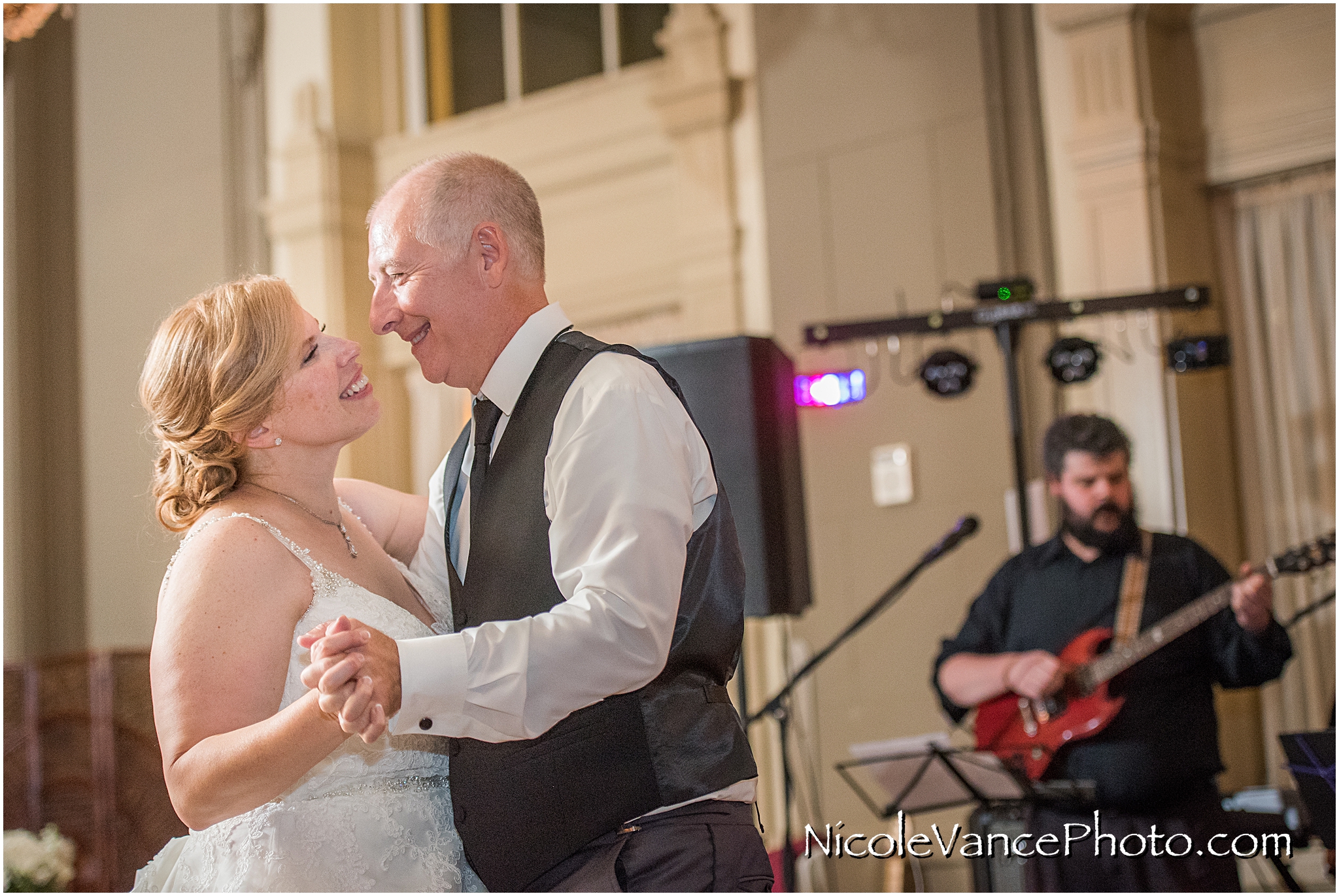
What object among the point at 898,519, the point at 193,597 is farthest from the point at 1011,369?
the point at 193,597

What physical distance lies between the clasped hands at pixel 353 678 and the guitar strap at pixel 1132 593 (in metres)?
2.80

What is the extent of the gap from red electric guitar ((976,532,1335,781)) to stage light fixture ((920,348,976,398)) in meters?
1.27

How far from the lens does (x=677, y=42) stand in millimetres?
6188

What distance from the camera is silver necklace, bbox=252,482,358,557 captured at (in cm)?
207

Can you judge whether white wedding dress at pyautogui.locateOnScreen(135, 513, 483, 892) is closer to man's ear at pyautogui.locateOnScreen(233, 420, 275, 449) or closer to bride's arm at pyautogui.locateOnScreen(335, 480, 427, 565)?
man's ear at pyautogui.locateOnScreen(233, 420, 275, 449)

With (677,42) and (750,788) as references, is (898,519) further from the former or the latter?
(750,788)

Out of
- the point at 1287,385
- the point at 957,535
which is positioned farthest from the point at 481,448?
the point at 1287,385

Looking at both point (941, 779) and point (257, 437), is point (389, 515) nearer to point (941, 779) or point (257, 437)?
point (257, 437)

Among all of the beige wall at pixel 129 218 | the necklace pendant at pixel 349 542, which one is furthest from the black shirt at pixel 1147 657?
the beige wall at pixel 129 218

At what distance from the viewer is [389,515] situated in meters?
2.36

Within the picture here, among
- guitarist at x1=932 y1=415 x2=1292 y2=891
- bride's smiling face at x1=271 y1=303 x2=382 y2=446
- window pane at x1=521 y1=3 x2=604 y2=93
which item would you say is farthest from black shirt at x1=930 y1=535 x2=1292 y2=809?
window pane at x1=521 y1=3 x2=604 y2=93

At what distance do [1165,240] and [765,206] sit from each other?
67.3 inches

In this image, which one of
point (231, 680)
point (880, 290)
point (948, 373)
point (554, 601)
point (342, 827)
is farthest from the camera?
point (880, 290)

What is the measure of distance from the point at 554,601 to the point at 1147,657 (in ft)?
8.24
